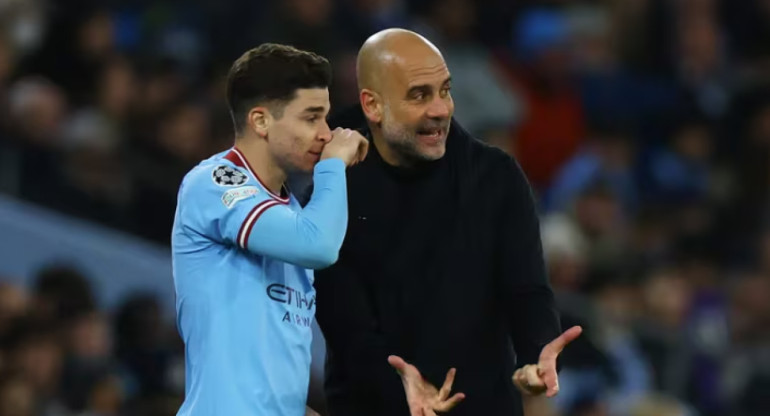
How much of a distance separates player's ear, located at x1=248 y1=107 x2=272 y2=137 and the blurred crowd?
2.58 m

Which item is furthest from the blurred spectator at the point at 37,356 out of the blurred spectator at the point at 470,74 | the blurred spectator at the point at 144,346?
the blurred spectator at the point at 470,74

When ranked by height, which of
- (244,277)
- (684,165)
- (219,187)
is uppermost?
(219,187)

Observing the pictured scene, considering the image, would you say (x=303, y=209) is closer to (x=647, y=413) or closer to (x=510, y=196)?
(x=510, y=196)

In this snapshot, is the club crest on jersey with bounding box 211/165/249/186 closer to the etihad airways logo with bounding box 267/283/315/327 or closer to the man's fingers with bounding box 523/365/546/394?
the etihad airways logo with bounding box 267/283/315/327

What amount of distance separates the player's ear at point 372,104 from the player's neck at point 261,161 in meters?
0.42

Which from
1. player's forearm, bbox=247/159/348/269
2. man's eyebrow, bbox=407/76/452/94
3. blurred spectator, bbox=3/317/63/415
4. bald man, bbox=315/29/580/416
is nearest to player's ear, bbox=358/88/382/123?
bald man, bbox=315/29/580/416

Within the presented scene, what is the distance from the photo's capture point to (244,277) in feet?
14.7

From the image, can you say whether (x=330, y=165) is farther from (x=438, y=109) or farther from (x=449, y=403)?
(x=449, y=403)

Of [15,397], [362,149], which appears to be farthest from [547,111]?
[362,149]

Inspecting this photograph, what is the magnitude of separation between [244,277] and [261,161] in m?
0.32

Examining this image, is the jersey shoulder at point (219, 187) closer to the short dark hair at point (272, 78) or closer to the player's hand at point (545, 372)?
the short dark hair at point (272, 78)

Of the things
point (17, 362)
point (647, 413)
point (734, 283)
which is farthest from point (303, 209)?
point (734, 283)

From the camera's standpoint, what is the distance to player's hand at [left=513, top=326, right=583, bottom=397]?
4508 mm

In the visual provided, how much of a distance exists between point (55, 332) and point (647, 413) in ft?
9.89
